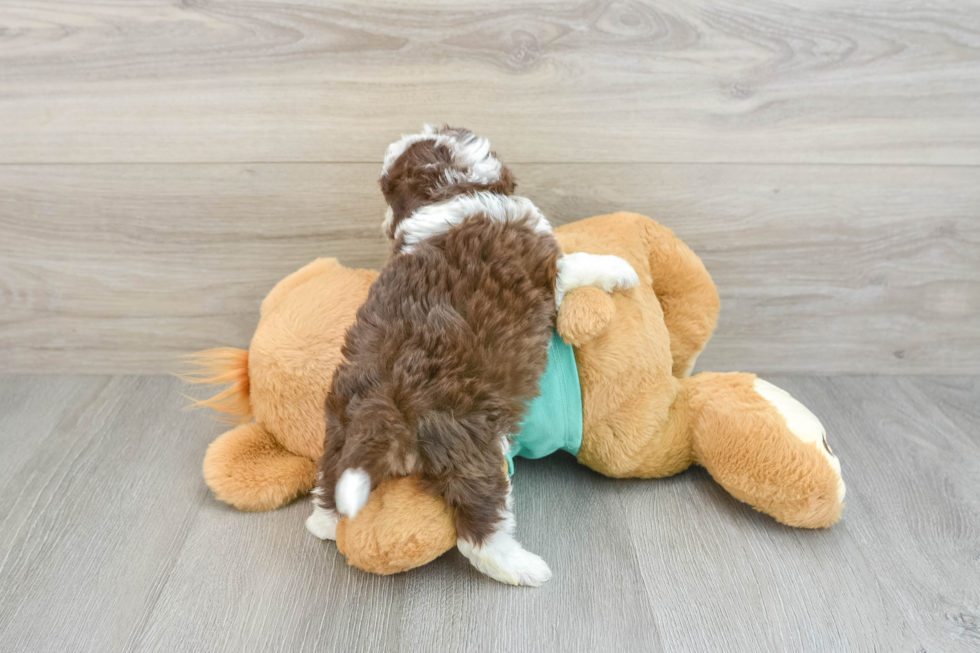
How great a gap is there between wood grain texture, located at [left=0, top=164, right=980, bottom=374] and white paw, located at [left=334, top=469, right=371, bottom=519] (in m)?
0.51

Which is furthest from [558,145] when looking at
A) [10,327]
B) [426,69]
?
[10,327]

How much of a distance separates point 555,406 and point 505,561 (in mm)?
178

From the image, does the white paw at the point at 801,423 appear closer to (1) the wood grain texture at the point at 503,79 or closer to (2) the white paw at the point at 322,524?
(1) the wood grain texture at the point at 503,79

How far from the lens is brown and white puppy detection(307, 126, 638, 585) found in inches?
24.0

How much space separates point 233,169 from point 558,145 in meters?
0.48

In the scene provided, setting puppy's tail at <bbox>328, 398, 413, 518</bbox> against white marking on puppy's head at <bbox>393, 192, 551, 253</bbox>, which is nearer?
puppy's tail at <bbox>328, 398, 413, 518</bbox>

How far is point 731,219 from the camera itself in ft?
3.23

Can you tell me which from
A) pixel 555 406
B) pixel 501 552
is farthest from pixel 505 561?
pixel 555 406

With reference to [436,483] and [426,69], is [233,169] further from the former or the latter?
[436,483]

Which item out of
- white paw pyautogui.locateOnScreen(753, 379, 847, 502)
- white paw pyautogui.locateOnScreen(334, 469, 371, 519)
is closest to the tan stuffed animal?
white paw pyautogui.locateOnScreen(753, 379, 847, 502)

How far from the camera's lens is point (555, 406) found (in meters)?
0.74

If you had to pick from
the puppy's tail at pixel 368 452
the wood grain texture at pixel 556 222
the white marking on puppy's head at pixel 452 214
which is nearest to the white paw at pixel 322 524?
the puppy's tail at pixel 368 452

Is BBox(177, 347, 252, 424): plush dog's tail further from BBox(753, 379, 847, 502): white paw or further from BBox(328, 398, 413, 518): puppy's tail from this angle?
BBox(753, 379, 847, 502): white paw

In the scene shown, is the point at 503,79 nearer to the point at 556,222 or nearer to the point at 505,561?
the point at 556,222
